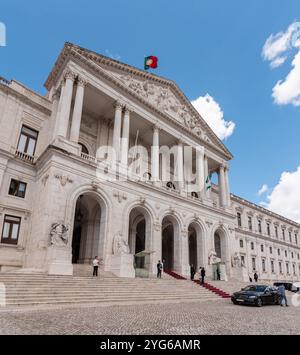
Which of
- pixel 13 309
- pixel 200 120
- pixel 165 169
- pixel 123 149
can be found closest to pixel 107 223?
pixel 123 149

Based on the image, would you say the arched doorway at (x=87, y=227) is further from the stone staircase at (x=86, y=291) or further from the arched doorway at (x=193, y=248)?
the arched doorway at (x=193, y=248)

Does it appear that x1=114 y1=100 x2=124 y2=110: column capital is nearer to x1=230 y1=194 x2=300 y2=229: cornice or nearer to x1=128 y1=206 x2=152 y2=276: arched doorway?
x1=128 y1=206 x2=152 y2=276: arched doorway

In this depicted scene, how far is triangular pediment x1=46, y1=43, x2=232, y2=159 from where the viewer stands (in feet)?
82.0

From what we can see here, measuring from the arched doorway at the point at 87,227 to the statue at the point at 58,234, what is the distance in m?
4.52

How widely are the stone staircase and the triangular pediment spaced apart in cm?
1821

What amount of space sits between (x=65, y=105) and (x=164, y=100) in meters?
13.4

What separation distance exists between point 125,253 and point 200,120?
22.7m

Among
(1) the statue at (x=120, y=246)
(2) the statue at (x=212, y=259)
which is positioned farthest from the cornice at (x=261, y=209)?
(1) the statue at (x=120, y=246)

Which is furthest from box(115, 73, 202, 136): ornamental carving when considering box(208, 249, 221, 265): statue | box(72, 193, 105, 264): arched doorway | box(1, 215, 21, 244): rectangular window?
box(1, 215, 21, 244): rectangular window

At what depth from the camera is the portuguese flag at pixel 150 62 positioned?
96.2 ft

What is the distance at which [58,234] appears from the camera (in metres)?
16.7

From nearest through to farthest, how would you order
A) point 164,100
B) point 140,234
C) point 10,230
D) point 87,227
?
point 10,230 → point 87,227 → point 140,234 → point 164,100

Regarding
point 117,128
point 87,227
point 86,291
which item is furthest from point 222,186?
point 86,291

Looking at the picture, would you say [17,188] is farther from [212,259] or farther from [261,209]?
[261,209]
